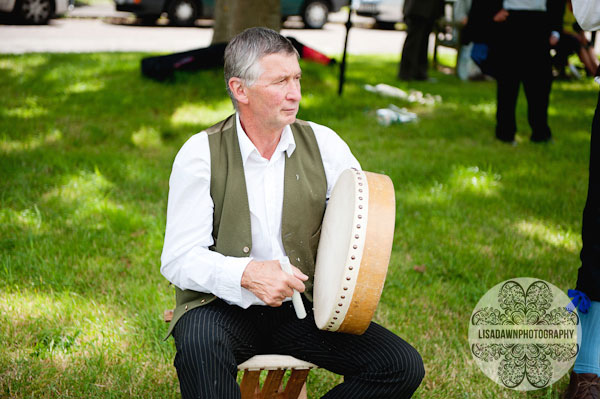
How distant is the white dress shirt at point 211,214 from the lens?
2088 mm

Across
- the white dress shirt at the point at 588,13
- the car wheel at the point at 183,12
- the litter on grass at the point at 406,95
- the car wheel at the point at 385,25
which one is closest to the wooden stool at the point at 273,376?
the white dress shirt at the point at 588,13

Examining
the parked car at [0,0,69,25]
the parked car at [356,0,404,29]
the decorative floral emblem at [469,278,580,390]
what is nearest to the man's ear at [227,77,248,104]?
the decorative floral emblem at [469,278,580,390]

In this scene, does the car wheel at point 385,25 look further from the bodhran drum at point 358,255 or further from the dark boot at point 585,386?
the bodhran drum at point 358,255

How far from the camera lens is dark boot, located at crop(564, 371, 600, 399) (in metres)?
2.54

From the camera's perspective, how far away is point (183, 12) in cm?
1580

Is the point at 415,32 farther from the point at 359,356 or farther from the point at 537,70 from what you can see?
the point at 359,356

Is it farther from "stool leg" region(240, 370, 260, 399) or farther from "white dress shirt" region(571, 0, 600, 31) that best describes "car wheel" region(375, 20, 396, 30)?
"stool leg" region(240, 370, 260, 399)

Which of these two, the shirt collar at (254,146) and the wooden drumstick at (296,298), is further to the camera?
the shirt collar at (254,146)

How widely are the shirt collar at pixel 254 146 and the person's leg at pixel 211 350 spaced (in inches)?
21.3

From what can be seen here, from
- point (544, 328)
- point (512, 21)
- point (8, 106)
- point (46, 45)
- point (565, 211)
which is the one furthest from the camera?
point (46, 45)

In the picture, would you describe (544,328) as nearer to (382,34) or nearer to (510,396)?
(510,396)

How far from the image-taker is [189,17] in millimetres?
15891

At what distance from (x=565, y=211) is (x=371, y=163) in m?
1.58

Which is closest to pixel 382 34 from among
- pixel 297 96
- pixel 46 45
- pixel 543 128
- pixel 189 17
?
pixel 189 17
